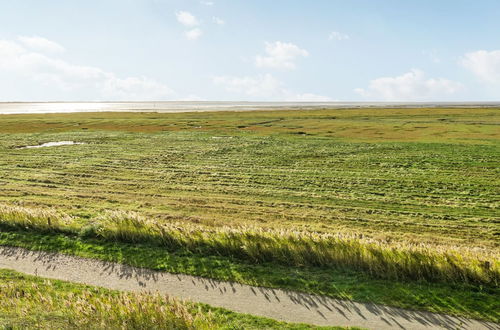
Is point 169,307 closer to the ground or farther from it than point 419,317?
farther from it

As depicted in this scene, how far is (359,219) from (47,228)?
576 inches

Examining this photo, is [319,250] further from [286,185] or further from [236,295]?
[286,185]

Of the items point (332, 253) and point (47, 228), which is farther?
point (47, 228)

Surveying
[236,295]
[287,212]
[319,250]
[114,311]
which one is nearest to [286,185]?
[287,212]

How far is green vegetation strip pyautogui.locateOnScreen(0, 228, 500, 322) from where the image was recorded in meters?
10.2

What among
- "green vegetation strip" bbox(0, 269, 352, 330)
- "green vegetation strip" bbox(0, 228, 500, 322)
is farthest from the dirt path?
"green vegetation strip" bbox(0, 269, 352, 330)

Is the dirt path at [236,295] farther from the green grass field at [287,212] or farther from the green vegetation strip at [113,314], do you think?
the green vegetation strip at [113,314]

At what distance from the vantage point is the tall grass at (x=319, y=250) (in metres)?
11.4

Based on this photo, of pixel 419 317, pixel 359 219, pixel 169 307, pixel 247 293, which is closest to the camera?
pixel 169 307

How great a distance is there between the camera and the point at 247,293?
11.0 m

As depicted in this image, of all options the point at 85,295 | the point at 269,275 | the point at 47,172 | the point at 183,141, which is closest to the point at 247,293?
the point at 269,275

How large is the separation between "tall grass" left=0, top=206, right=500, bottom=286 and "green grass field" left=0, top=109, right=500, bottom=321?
A: 4 centimetres

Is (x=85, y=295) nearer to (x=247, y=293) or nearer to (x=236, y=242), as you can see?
(x=247, y=293)

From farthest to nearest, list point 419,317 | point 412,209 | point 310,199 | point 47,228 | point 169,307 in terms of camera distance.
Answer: point 310,199 < point 412,209 < point 47,228 < point 419,317 < point 169,307
